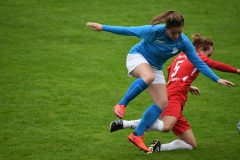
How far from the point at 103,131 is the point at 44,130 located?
3.83 feet

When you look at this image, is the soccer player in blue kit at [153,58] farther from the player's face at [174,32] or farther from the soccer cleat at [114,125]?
the soccer cleat at [114,125]

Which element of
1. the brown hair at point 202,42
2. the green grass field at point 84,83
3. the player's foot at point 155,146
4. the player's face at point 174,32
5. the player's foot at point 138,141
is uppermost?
the player's face at point 174,32

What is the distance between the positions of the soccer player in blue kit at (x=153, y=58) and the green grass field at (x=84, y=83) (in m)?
0.91

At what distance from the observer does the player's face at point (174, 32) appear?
7453mm

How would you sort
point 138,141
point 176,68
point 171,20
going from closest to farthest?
1. point 171,20
2. point 138,141
3. point 176,68

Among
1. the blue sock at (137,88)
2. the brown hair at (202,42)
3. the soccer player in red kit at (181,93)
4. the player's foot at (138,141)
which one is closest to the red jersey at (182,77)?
the soccer player in red kit at (181,93)

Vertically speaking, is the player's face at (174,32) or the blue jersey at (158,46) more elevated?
the player's face at (174,32)

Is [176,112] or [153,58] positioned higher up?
[153,58]

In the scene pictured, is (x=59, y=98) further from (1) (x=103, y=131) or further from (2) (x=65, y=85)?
(1) (x=103, y=131)

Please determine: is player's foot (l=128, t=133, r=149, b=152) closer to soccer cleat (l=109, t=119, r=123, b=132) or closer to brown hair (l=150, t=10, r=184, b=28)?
soccer cleat (l=109, t=119, r=123, b=132)

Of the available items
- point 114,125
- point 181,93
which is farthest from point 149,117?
point 181,93

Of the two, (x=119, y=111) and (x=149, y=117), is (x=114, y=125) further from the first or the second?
(x=149, y=117)

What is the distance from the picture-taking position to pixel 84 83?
13219 millimetres

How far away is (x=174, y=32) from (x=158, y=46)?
408mm
